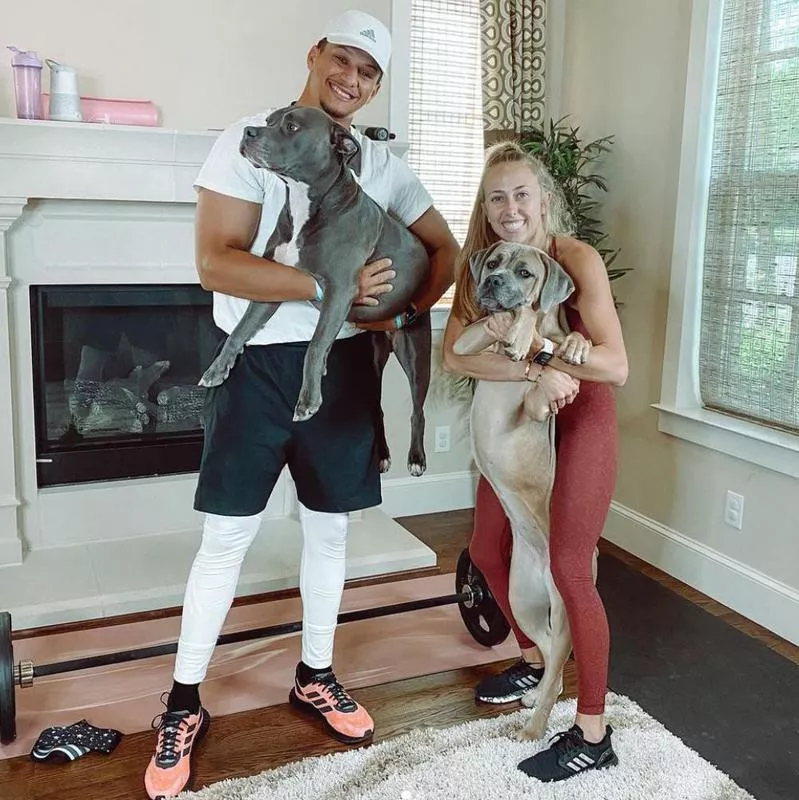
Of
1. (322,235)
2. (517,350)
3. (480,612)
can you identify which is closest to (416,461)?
(517,350)

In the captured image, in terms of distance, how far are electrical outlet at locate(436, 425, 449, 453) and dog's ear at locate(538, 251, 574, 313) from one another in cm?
207

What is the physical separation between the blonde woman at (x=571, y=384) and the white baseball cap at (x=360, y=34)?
1.27 ft

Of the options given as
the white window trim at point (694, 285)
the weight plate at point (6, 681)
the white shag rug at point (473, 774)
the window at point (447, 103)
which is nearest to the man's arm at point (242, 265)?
the weight plate at point (6, 681)

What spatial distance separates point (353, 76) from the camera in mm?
1695

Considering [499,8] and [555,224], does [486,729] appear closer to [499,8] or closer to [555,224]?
[555,224]

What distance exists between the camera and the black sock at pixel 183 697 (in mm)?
1986

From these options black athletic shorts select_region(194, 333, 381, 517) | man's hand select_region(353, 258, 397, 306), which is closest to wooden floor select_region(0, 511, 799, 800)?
black athletic shorts select_region(194, 333, 381, 517)

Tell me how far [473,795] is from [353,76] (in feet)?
5.00

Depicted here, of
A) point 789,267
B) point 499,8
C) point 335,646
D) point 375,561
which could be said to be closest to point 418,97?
point 499,8

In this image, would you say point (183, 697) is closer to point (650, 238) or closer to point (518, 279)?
point (518, 279)

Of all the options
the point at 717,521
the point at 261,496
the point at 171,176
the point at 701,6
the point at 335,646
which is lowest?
the point at 335,646

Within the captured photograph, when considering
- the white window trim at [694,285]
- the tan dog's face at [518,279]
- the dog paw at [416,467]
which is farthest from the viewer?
the white window trim at [694,285]

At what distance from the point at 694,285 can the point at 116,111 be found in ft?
6.71

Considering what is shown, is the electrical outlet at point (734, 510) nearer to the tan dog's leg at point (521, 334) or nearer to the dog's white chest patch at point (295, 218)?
the tan dog's leg at point (521, 334)
